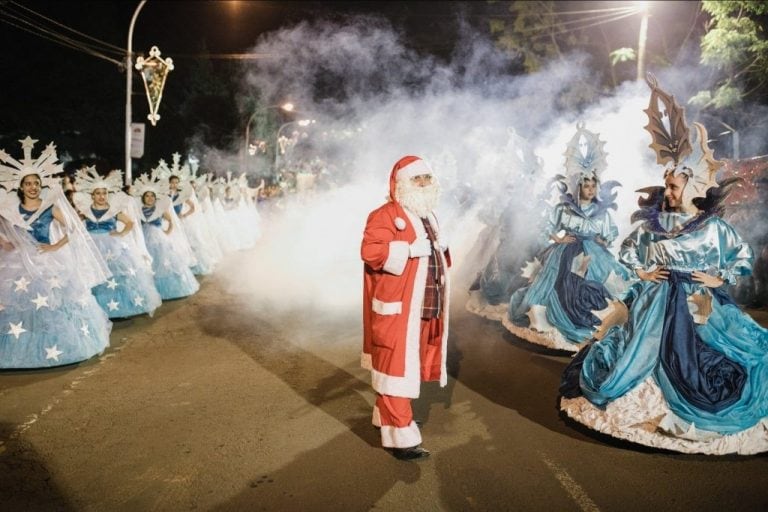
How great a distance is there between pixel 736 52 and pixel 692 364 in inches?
449

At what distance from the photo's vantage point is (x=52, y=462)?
4016mm

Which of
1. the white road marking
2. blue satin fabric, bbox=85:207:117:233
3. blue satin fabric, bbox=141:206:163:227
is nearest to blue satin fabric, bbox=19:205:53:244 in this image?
blue satin fabric, bbox=85:207:117:233

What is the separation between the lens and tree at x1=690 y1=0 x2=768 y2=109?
494 inches

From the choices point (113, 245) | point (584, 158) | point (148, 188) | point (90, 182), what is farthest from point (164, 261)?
point (584, 158)

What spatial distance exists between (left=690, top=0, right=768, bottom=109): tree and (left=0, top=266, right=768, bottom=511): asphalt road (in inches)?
389

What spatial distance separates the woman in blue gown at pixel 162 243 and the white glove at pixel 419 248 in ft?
24.2

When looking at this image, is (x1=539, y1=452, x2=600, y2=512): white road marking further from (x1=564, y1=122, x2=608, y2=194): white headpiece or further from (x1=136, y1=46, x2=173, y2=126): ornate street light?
(x1=136, y1=46, x2=173, y2=126): ornate street light

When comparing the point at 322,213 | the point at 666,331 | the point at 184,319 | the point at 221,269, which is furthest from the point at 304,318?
the point at 322,213

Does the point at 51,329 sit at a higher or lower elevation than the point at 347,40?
lower

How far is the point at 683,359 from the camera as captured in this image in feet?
13.8

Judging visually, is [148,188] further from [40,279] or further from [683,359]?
[683,359]

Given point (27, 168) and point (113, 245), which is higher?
point (27, 168)

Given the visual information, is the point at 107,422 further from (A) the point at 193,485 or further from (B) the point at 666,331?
(B) the point at 666,331

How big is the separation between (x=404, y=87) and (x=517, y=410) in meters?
17.6
